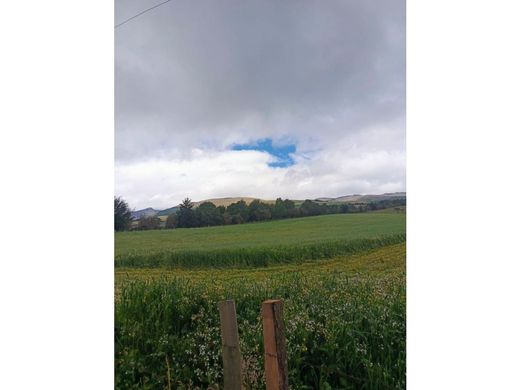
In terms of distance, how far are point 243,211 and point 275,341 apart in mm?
765

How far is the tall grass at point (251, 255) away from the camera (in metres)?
1.98

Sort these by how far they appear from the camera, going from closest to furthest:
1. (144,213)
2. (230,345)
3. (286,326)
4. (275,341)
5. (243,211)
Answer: (275,341) < (230,345) < (286,326) < (243,211) < (144,213)

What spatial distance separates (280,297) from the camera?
Result: 202 cm

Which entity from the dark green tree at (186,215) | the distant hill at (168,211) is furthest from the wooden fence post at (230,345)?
the distant hill at (168,211)

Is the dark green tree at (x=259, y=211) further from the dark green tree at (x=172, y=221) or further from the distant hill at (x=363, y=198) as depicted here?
the dark green tree at (x=172, y=221)

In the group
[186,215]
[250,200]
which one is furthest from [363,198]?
[186,215]

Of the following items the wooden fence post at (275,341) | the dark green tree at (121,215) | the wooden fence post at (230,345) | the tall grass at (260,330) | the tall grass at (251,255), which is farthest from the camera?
the dark green tree at (121,215)

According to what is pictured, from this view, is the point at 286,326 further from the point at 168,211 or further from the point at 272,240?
the point at 168,211

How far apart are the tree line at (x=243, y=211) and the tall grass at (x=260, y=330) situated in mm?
265
